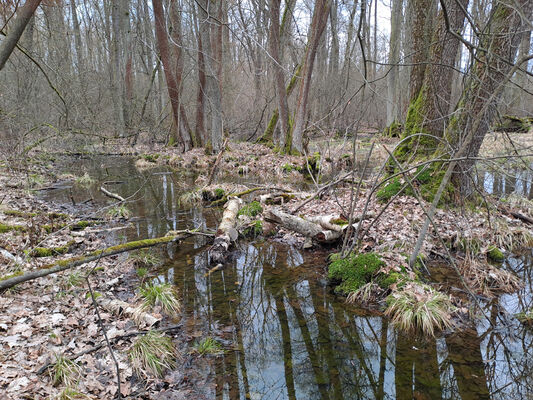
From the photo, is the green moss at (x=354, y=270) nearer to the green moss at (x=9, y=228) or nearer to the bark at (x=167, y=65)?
the green moss at (x=9, y=228)

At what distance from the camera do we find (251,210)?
341 inches

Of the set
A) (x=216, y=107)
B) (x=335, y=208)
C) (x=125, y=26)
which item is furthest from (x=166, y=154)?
(x=335, y=208)

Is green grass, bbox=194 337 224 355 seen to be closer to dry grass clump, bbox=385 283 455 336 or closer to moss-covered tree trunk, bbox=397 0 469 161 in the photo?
dry grass clump, bbox=385 283 455 336

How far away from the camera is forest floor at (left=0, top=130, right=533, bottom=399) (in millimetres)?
3438

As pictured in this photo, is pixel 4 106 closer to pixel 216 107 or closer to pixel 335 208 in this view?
pixel 216 107

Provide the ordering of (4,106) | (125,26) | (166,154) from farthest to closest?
1. (125,26)
2. (166,154)
3. (4,106)

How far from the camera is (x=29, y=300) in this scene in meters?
4.54

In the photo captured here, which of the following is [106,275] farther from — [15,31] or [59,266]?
→ [15,31]

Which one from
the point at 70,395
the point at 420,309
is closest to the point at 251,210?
the point at 420,309

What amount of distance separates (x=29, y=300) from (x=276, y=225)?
194 inches

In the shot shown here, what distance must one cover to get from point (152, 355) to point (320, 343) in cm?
190

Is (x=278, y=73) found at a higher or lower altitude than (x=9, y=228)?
higher

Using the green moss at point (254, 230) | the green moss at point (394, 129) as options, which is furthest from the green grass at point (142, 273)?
the green moss at point (394, 129)

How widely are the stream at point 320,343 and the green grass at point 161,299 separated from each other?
0.68ft
